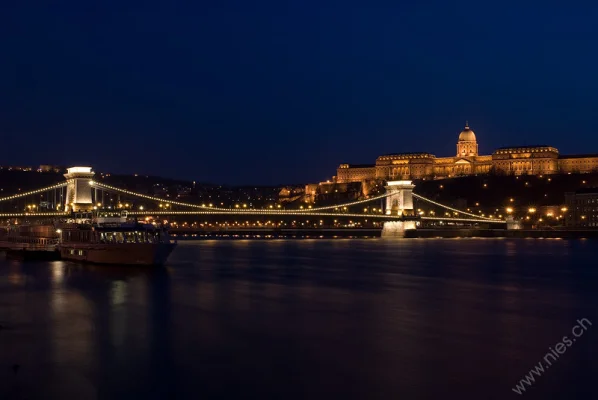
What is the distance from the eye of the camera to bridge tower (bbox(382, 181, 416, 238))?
63812 millimetres

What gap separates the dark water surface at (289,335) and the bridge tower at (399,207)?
125ft

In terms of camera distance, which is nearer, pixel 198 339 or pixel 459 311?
pixel 198 339

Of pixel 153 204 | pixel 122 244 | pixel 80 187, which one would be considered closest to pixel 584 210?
pixel 153 204

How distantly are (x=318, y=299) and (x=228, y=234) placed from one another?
53.5 meters

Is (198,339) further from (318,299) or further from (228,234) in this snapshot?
(228,234)

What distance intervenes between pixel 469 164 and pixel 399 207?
50.1 meters

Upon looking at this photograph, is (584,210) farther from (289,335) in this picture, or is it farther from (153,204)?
(289,335)

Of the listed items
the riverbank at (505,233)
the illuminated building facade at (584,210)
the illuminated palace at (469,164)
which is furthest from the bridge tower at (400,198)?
the illuminated palace at (469,164)

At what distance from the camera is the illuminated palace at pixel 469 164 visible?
106750 millimetres

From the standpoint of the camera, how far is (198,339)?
42.7 feet

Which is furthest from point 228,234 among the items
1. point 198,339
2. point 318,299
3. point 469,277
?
point 198,339

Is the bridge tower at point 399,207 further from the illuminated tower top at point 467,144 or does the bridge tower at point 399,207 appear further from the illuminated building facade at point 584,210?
the illuminated tower top at point 467,144

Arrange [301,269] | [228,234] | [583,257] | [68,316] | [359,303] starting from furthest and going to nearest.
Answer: [228,234] → [583,257] → [301,269] → [359,303] → [68,316]

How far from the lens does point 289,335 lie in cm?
1342
